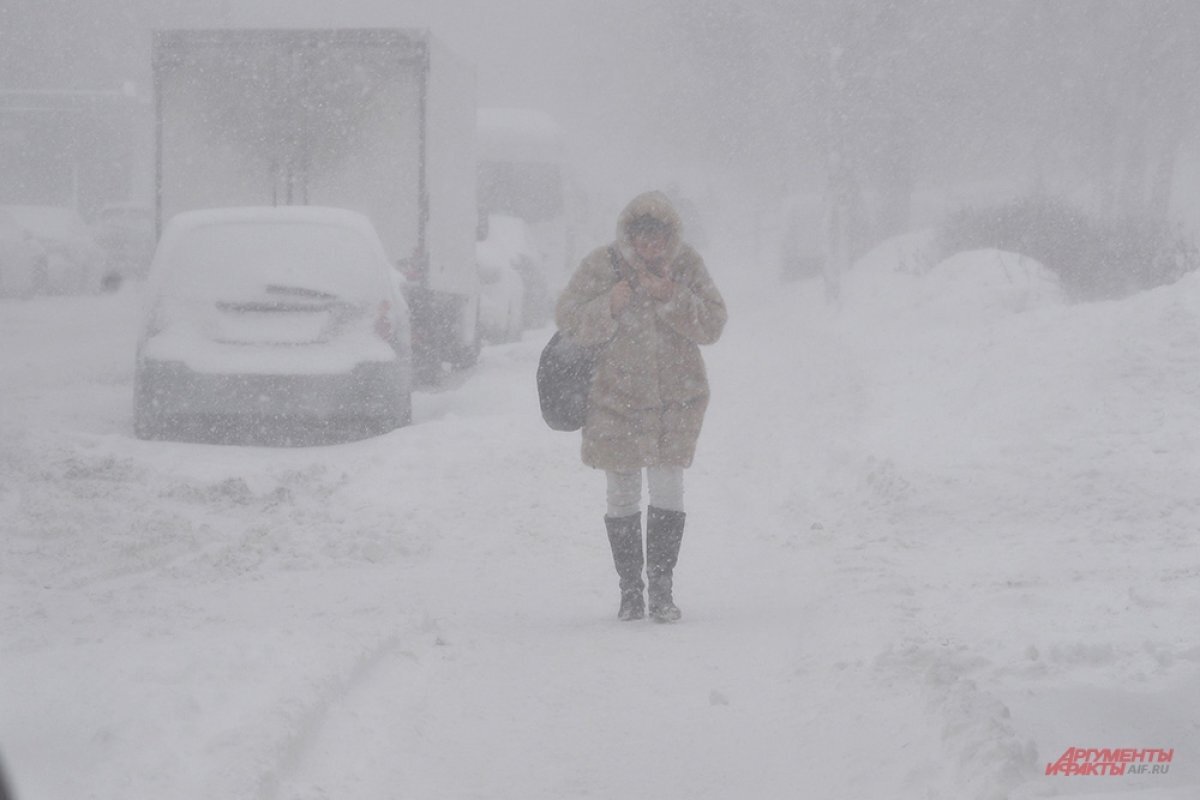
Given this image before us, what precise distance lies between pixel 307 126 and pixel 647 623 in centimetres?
887

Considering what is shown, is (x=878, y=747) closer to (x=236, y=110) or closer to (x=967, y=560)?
(x=967, y=560)

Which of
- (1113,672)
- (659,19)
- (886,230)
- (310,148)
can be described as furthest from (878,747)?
(659,19)

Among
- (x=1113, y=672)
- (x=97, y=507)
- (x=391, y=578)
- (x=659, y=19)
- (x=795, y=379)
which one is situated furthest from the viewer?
(x=659, y=19)

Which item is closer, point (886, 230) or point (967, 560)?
point (967, 560)

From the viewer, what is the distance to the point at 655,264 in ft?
19.8

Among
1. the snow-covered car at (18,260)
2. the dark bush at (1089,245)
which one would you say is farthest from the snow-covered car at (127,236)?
the dark bush at (1089,245)

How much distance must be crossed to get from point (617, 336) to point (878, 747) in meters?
2.17

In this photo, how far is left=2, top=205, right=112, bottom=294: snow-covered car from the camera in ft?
94.0

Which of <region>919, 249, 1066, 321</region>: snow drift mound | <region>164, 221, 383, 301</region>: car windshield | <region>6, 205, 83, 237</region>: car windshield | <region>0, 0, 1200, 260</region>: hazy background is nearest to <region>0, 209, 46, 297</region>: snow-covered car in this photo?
<region>6, 205, 83, 237</region>: car windshield

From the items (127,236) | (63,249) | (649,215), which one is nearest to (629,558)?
(649,215)

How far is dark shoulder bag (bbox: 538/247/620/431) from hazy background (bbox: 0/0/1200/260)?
52.4 ft

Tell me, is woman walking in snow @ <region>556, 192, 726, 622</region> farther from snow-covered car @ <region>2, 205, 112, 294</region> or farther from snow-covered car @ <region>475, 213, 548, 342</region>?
snow-covered car @ <region>2, 205, 112, 294</region>

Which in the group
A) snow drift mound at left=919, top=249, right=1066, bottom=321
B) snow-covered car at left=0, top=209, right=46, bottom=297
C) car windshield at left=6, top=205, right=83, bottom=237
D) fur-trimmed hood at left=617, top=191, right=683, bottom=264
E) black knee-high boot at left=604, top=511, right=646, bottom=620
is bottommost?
snow-covered car at left=0, top=209, right=46, bottom=297

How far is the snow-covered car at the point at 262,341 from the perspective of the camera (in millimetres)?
9500
